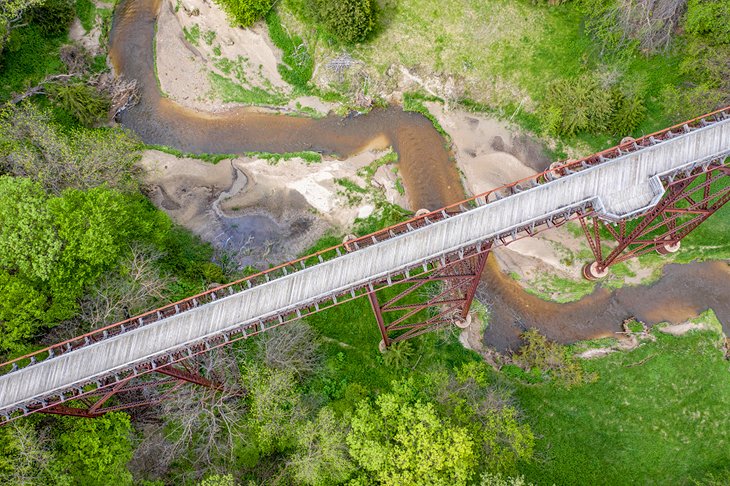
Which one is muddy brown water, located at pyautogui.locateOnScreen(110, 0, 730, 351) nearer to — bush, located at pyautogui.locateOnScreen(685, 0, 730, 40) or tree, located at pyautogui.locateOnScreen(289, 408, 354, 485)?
bush, located at pyautogui.locateOnScreen(685, 0, 730, 40)

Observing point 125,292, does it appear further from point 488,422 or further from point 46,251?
point 488,422

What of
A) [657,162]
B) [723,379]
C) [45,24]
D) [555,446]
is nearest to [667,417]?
[723,379]

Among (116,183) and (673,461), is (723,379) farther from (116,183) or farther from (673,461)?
(116,183)

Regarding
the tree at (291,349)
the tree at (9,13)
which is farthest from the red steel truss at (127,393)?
the tree at (9,13)

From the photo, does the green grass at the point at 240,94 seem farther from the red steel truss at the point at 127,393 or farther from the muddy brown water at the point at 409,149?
the red steel truss at the point at 127,393

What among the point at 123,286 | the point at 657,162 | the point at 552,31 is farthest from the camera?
the point at 552,31

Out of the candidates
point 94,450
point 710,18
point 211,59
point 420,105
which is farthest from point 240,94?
point 710,18

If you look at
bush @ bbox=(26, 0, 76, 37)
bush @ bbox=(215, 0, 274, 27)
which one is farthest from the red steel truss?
bush @ bbox=(26, 0, 76, 37)
